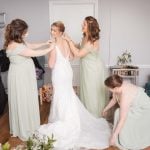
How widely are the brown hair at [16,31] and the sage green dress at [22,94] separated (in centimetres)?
10

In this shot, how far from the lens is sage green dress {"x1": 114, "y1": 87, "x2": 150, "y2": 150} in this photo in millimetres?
3443

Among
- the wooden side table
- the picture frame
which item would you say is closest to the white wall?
the picture frame

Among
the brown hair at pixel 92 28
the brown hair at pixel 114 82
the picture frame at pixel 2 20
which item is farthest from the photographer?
the picture frame at pixel 2 20

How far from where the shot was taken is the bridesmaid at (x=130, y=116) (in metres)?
3.35

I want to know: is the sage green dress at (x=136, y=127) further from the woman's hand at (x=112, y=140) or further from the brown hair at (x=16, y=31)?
the brown hair at (x=16, y=31)

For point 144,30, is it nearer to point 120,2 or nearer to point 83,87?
point 120,2

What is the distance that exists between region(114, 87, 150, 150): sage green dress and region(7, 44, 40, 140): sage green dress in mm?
1084

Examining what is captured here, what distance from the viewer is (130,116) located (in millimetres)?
3459

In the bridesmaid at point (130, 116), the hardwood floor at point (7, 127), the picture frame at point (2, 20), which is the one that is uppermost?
the picture frame at point (2, 20)

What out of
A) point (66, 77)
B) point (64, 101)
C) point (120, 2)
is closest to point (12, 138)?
point (64, 101)

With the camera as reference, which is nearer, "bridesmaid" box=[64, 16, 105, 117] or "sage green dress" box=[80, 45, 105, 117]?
"bridesmaid" box=[64, 16, 105, 117]

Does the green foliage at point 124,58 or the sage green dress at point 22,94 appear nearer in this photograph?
the sage green dress at point 22,94

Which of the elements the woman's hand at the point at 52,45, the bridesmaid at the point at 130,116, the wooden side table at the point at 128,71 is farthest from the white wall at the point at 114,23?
the bridesmaid at the point at 130,116

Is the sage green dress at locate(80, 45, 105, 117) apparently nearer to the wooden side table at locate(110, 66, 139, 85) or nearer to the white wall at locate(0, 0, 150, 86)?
the wooden side table at locate(110, 66, 139, 85)
